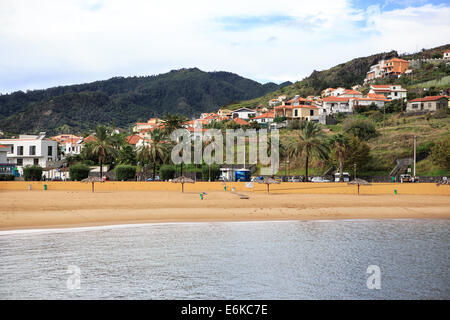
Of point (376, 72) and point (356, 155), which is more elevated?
point (376, 72)

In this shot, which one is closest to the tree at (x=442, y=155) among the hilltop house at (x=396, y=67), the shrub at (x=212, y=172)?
the shrub at (x=212, y=172)

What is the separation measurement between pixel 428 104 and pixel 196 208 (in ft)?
261

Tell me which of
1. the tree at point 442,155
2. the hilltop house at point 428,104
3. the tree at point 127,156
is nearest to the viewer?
the tree at point 442,155

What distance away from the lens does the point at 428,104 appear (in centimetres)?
9719

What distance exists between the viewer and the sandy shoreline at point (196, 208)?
30.8m

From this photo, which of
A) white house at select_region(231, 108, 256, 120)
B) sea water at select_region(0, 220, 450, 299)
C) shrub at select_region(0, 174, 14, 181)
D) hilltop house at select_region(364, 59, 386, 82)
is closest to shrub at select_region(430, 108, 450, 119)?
white house at select_region(231, 108, 256, 120)

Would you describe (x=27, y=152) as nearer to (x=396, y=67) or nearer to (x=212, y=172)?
(x=212, y=172)

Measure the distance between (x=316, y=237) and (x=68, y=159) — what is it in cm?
6655

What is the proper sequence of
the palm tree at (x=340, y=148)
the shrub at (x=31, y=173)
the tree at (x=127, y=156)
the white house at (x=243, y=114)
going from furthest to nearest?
1. the white house at (x=243, y=114)
2. the tree at (x=127, y=156)
3. the palm tree at (x=340, y=148)
4. the shrub at (x=31, y=173)

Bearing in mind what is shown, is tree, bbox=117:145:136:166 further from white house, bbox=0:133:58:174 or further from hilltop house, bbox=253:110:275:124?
hilltop house, bbox=253:110:275:124

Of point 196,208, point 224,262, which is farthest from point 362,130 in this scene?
point 224,262

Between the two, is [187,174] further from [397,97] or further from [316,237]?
[397,97]

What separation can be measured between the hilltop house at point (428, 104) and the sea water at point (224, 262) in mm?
74342

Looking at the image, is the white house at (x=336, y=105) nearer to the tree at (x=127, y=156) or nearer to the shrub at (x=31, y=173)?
the tree at (x=127, y=156)
